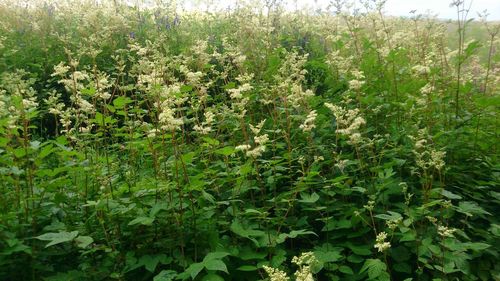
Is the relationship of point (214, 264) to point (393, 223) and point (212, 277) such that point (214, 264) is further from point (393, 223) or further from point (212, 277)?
point (393, 223)

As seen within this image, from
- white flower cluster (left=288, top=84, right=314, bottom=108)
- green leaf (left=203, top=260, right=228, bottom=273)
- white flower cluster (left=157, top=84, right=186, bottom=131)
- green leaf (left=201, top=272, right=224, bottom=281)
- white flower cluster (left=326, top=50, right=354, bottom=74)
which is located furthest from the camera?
white flower cluster (left=326, top=50, right=354, bottom=74)

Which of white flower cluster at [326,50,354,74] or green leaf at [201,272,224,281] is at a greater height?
white flower cluster at [326,50,354,74]

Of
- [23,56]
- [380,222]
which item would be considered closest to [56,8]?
[23,56]

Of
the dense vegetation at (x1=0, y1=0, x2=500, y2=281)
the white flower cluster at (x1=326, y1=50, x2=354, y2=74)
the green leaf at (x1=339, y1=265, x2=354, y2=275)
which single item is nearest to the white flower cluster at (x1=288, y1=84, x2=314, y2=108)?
the dense vegetation at (x1=0, y1=0, x2=500, y2=281)

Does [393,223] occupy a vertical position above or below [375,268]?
above

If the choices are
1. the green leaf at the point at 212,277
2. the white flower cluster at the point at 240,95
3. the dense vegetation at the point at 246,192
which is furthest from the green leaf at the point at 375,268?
the white flower cluster at the point at 240,95

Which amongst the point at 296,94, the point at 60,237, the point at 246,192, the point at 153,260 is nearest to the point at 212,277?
the point at 153,260

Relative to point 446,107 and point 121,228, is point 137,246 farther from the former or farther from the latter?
point 446,107

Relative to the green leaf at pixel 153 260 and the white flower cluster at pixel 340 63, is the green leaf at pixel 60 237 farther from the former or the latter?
the white flower cluster at pixel 340 63

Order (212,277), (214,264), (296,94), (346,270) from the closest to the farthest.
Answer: (214,264), (212,277), (346,270), (296,94)

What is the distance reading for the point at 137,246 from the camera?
3.13 meters

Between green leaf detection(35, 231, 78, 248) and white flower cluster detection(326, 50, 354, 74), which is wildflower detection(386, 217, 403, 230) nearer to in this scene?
green leaf detection(35, 231, 78, 248)

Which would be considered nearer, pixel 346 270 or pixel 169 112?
pixel 169 112

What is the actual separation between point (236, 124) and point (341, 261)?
1381 mm
